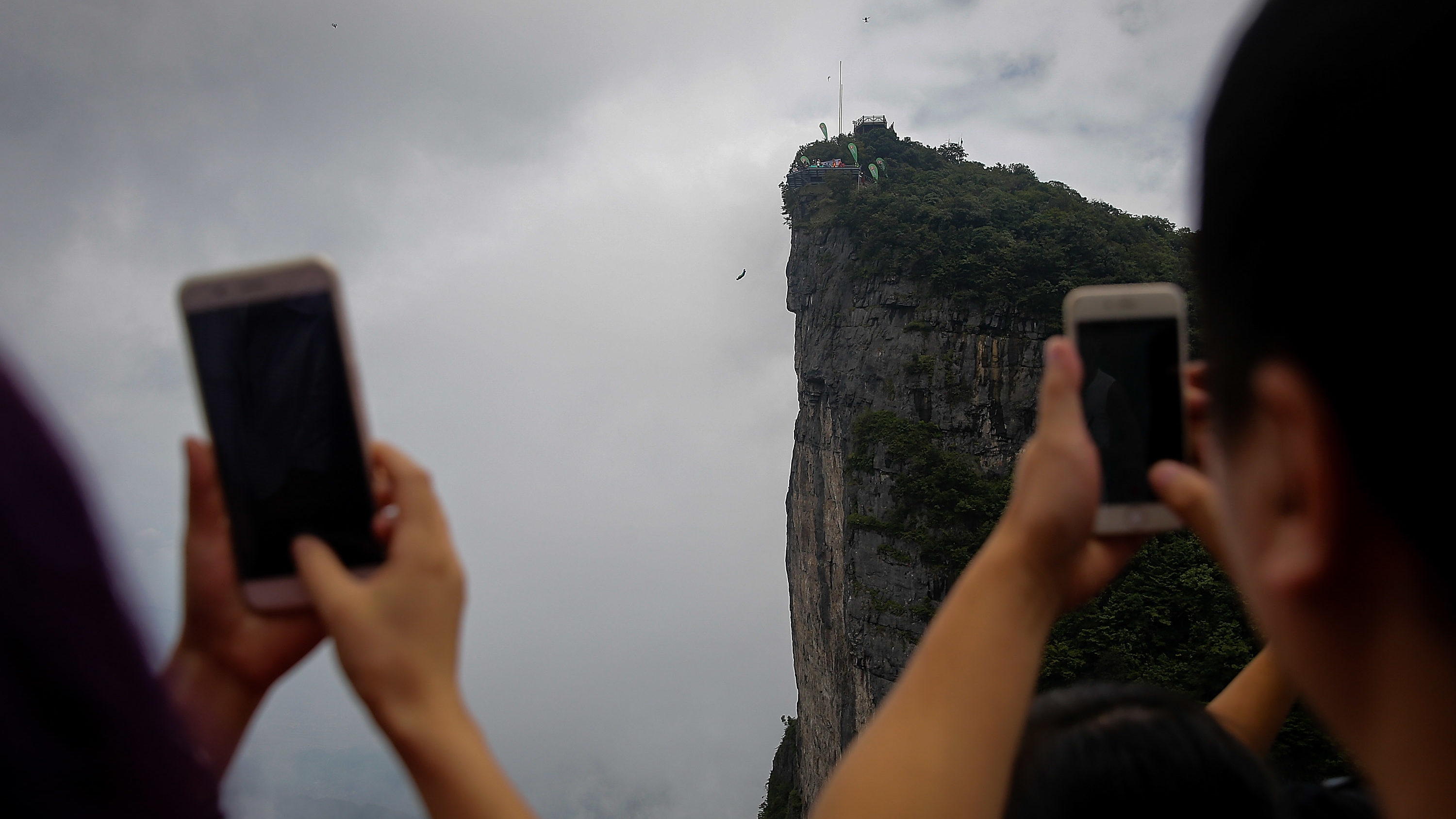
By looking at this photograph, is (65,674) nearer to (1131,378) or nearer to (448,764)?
(448,764)

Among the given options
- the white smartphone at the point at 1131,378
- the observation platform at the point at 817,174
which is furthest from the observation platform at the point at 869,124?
the white smartphone at the point at 1131,378

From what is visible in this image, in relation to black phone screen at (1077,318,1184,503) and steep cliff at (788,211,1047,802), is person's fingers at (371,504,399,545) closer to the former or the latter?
black phone screen at (1077,318,1184,503)

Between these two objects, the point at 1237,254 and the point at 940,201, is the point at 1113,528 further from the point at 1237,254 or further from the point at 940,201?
the point at 940,201

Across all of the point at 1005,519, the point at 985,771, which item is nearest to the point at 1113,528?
the point at 1005,519

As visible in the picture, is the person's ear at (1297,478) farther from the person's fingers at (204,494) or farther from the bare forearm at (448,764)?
the person's fingers at (204,494)

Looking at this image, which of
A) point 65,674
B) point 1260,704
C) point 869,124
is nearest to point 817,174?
point 869,124
